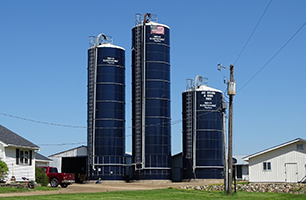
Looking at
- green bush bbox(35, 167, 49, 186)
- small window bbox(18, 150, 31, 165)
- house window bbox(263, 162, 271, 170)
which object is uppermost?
small window bbox(18, 150, 31, 165)

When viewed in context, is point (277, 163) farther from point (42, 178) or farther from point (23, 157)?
point (23, 157)

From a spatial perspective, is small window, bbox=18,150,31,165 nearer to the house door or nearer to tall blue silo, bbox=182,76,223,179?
the house door

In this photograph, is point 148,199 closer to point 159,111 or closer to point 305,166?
point 305,166

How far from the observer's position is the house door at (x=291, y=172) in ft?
174

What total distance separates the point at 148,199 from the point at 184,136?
147 feet

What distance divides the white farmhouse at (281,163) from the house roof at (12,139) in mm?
23766

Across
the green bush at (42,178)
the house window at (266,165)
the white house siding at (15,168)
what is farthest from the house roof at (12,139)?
the house window at (266,165)

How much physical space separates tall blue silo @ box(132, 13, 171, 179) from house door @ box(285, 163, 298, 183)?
17.8 meters

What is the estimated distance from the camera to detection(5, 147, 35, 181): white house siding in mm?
41938

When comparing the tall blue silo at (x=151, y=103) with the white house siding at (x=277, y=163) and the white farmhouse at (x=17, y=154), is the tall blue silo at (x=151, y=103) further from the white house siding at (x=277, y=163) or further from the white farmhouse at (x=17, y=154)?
the white farmhouse at (x=17, y=154)

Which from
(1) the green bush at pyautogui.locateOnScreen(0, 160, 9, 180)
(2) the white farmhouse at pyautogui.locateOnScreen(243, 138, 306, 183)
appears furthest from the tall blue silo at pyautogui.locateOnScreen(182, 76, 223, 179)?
(1) the green bush at pyautogui.locateOnScreen(0, 160, 9, 180)

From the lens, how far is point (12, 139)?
43.3 metres

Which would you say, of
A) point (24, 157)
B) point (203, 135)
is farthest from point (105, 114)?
point (24, 157)

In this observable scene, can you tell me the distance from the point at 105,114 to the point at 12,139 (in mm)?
22098
